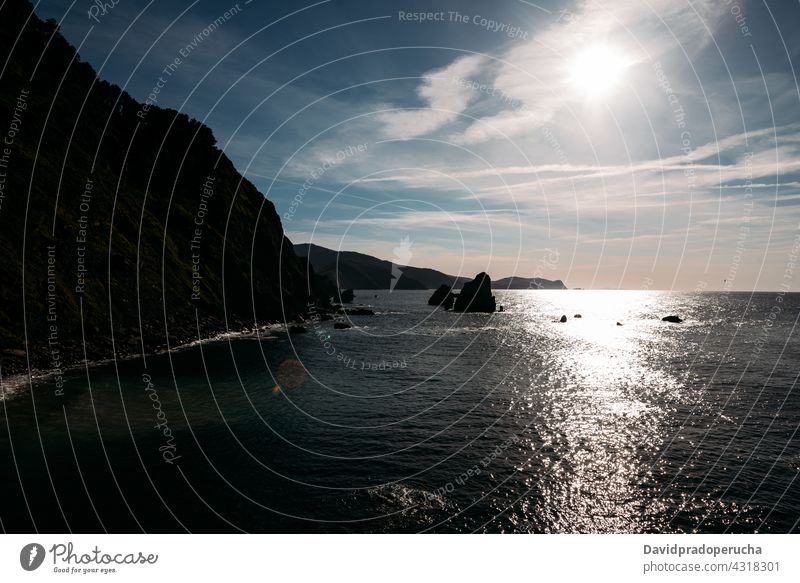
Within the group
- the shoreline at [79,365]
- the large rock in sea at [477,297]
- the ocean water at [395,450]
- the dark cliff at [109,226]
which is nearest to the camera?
the ocean water at [395,450]

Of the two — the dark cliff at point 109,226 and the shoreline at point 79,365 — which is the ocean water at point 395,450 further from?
the dark cliff at point 109,226

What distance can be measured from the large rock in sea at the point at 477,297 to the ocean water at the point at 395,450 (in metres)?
120

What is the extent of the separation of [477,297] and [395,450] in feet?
507

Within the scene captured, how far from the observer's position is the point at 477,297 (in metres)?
180

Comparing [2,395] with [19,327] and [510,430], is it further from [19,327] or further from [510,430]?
[510,430]

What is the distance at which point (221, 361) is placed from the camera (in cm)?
5872

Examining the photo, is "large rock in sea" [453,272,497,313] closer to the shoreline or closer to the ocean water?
the shoreline

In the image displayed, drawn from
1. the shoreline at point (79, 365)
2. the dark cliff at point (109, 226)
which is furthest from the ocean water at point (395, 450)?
the dark cliff at point (109, 226)

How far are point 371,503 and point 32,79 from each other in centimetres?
10564

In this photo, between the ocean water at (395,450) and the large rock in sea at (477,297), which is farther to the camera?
the large rock in sea at (477,297)

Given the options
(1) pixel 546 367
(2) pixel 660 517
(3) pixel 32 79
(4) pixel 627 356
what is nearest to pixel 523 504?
(2) pixel 660 517

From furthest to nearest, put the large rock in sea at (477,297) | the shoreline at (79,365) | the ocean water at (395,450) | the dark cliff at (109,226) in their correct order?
the large rock in sea at (477,297) → the dark cliff at (109,226) → the shoreline at (79,365) → the ocean water at (395,450)

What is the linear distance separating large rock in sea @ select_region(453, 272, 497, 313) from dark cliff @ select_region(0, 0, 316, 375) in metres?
78.8

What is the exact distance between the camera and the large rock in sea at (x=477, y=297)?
179 m
